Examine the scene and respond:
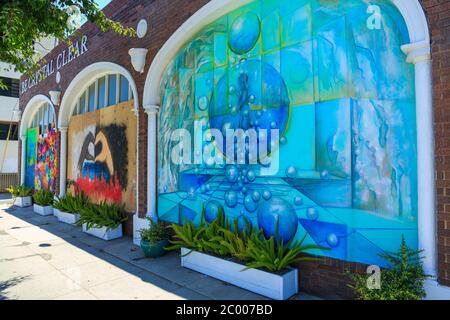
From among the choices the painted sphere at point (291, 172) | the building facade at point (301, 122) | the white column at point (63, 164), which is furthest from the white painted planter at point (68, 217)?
the painted sphere at point (291, 172)

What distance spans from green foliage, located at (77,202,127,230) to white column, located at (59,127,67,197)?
3125mm

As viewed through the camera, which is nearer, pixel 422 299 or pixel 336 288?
pixel 422 299

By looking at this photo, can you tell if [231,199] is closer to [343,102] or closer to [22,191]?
[343,102]

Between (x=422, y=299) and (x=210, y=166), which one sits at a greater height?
(x=210, y=166)

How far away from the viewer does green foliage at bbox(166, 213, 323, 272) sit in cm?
416

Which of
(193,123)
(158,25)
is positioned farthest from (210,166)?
(158,25)

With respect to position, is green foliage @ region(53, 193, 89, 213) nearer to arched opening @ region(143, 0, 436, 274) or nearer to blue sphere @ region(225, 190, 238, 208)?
arched opening @ region(143, 0, 436, 274)

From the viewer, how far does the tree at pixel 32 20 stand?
165 inches

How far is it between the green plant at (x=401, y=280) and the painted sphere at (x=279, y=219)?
1.21 m

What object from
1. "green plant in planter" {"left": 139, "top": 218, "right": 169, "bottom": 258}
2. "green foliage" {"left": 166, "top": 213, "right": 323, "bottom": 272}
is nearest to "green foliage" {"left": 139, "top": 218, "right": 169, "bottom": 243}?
"green plant in planter" {"left": 139, "top": 218, "right": 169, "bottom": 258}

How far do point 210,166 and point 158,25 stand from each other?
329 centimetres

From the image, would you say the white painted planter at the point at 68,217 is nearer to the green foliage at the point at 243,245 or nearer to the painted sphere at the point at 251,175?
the green foliage at the point at 243,245

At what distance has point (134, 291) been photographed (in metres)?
4.34
